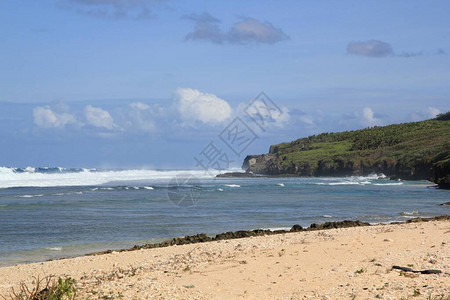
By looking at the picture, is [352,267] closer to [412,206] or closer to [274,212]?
[274,212]

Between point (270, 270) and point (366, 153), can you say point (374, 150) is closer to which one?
point (366, 153)

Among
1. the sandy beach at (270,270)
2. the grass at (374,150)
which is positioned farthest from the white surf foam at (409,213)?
the grass at (374,150)

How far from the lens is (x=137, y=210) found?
113 feet

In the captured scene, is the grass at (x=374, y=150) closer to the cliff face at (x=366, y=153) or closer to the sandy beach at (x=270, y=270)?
the cliff face at (x=366, y=153)

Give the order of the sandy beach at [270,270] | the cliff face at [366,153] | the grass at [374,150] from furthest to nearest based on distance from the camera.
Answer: the grass at [374,150]
the cliff face at [366,153]
the sandy beach at [270,270]

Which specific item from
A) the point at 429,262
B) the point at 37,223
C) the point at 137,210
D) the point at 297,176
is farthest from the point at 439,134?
the point at 429,262

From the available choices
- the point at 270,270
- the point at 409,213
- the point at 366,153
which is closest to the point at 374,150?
the point at 366,153

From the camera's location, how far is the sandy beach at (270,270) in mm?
10367

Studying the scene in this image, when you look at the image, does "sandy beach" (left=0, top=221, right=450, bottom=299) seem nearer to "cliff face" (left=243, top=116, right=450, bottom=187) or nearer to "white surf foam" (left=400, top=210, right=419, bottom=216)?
"white surf foam" (left=400, top=210, right=419, bottom=216)

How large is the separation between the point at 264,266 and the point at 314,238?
5.50 m

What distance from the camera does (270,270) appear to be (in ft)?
41.2

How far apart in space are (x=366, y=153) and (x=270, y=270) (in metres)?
119

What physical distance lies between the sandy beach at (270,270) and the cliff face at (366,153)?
78.4 m

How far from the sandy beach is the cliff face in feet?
257
